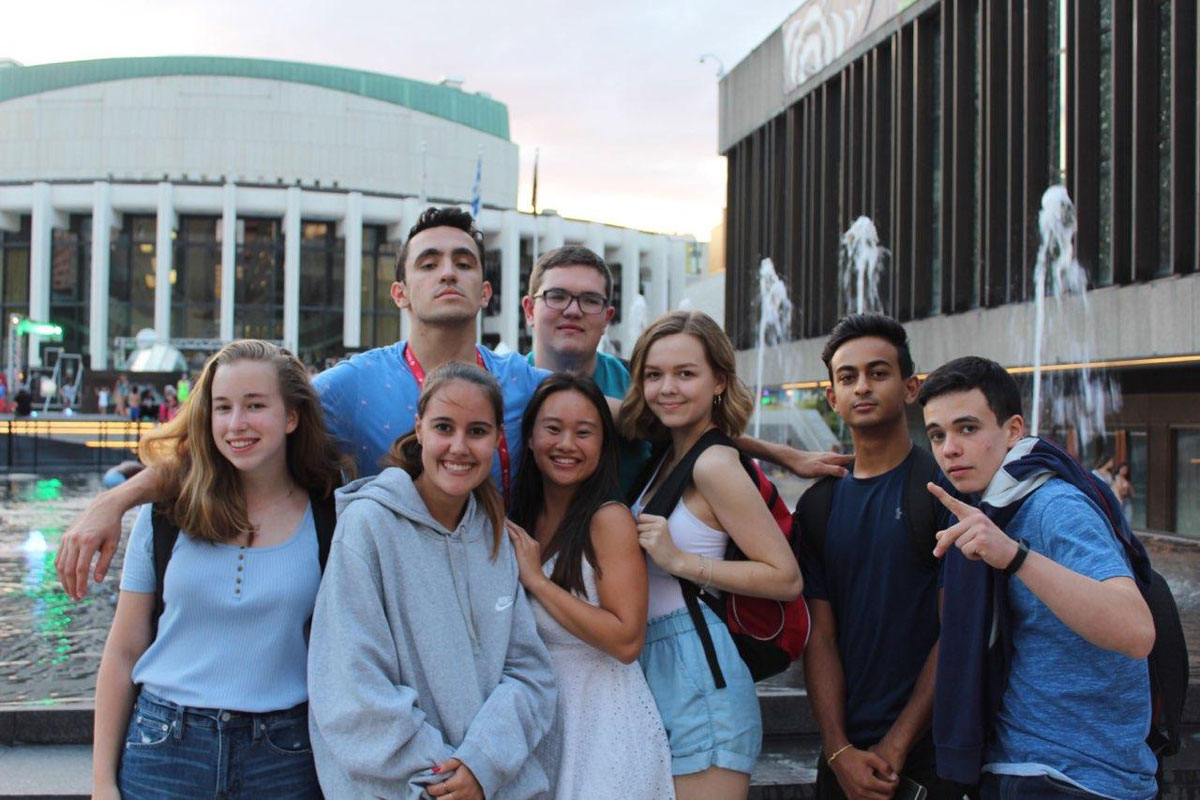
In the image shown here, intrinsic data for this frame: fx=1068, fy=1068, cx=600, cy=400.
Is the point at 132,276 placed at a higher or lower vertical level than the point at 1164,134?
higher

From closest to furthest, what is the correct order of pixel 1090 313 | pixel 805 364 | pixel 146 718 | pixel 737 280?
pixel 146 718 → pixel 1090 313 → pixel 805 364 → pixel 737 280

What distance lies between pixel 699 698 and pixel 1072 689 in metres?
0.98

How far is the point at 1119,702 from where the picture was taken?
259 cm

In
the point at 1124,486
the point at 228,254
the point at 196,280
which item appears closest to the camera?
the point at 1124,486

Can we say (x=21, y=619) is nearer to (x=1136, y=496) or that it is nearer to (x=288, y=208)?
(x=1136, y=496)

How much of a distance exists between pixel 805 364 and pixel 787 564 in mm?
32090

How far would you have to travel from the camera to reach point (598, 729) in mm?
2936

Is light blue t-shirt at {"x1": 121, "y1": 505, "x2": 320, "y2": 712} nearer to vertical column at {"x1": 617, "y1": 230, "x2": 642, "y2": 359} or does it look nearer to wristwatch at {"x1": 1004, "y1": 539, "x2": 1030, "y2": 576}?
wristwatch at {"x1": 1004, "y1": 539, "x2": 1030, "y2": 576}

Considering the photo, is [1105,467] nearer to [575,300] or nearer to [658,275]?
[575,300]

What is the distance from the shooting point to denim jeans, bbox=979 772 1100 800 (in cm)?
256

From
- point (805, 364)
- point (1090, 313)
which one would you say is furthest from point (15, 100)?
point (1090, 313)

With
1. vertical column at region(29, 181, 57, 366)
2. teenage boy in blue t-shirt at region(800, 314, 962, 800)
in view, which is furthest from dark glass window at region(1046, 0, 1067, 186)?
vertical column at region(29, 181, 57, 366)

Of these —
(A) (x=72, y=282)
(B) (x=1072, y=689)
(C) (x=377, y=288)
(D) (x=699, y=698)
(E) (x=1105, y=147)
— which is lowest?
(D) (x=699, y=698)

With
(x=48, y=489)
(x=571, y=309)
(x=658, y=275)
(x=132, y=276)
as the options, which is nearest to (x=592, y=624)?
(x=571, y=309)
